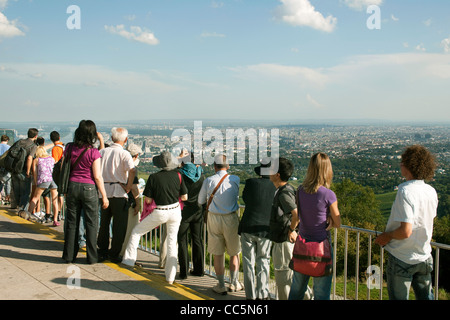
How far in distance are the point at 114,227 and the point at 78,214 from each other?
1.73ft

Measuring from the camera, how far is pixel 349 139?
220ft

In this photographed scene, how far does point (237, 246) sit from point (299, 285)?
132 cm

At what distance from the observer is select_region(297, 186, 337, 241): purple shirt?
3648 millimetres

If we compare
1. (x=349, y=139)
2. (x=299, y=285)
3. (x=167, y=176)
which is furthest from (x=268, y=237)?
(x=349, y=139)

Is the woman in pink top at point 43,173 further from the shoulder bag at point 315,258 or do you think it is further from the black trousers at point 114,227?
the shoulder bag at point 315,258

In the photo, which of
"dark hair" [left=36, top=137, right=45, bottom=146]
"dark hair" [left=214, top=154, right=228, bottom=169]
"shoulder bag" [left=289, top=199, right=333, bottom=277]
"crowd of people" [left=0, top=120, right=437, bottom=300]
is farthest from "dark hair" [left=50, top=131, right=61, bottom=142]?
"shoulder bag" [left=289, top=199, right=333, bottom=277]

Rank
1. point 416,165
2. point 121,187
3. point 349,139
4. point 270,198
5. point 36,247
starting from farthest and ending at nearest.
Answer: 1. point 349,139
2. point 36,247
3. point 121,187
4. point 270,198
5. point 416,165

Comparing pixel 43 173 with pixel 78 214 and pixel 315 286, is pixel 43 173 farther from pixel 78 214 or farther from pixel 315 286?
pixel 315 286

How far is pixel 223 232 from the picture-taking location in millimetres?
5066

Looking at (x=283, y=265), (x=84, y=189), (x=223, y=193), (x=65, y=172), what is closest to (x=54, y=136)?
(x=65, y=172)

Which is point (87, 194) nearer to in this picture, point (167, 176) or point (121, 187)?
point (121, 187)

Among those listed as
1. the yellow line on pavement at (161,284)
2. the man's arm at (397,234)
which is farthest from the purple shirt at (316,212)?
the yellow line on pavement at (161,284)

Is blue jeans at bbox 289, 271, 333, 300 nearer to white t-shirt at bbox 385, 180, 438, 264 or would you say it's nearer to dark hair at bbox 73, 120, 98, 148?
white t-shirt at bbox 385, 180, 438, 264
